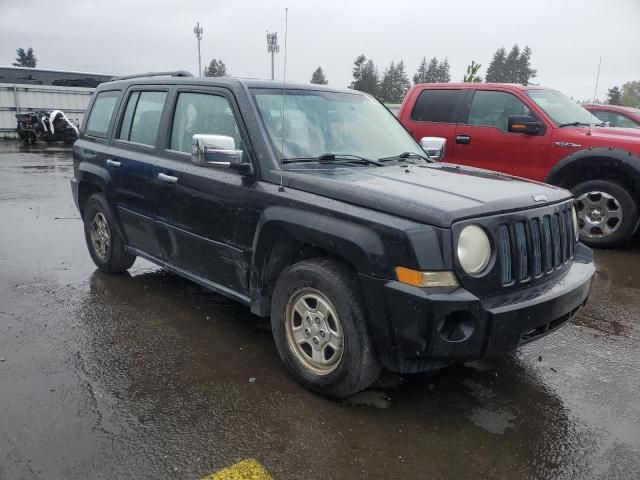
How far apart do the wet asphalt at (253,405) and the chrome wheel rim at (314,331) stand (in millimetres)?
213

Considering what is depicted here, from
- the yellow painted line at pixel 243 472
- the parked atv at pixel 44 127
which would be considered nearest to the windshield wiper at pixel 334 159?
the yellow painted line at pixel 243 472

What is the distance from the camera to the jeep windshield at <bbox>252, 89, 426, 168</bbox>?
359 centimetres

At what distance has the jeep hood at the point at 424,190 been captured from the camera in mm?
2752

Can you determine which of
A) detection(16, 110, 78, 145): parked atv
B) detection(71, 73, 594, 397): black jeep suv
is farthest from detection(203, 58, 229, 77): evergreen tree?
detection(16, 110, 78, 145): parked atv

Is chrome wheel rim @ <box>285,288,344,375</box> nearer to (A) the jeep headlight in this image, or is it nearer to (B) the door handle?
(A) the jeep headlight

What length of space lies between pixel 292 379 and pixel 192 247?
1.28 meters

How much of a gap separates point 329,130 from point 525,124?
12.5 ft

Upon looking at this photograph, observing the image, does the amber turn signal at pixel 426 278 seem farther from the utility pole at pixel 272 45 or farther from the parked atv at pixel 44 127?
the parked atv at pixel 44 127

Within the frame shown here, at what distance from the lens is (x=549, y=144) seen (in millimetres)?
6719

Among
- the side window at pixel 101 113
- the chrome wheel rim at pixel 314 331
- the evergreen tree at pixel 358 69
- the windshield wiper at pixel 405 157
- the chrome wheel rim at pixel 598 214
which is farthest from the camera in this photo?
the evergreen tree at pixel 358 69

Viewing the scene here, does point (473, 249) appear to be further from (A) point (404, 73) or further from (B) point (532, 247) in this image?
(A) point (404, 73)

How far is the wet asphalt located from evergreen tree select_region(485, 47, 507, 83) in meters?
65.4

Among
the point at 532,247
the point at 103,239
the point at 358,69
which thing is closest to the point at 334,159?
the point at 532,247

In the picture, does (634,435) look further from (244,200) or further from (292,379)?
(244,200)
